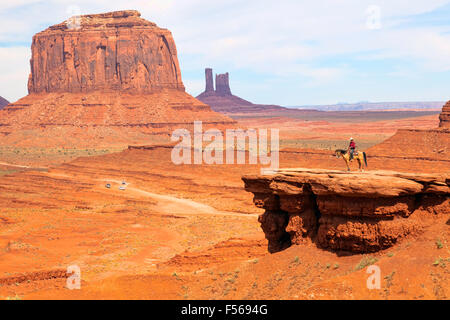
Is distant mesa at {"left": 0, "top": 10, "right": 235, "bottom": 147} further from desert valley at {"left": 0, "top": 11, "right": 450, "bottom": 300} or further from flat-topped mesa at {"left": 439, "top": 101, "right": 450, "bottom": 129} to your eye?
flat-topped mesa at {"left": 439, "top": 101, "right": 450, "bottom": 129}

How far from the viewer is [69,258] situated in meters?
26.6

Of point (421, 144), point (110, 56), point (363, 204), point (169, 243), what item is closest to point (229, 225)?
point (169, 243)

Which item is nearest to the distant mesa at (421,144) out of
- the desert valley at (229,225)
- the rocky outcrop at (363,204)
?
the desert valley at (229,225)

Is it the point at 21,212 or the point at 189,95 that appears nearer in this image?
the point at 21,212

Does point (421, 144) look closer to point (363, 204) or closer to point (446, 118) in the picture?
point (446, 118)

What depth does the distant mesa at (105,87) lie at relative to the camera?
11600 cm

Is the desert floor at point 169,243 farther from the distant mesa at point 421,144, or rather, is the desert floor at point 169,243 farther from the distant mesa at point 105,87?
the distant mesa at point 105,87

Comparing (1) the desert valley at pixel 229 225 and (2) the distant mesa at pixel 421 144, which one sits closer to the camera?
(1) the desert valley at pixel 229 225

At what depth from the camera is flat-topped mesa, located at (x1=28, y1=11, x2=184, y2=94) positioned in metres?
125

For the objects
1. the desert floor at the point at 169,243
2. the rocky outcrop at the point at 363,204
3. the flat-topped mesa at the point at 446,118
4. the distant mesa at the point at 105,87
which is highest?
the distant mesa at the point at 105,87

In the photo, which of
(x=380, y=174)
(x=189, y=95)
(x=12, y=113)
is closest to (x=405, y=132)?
(x=380, y=174)

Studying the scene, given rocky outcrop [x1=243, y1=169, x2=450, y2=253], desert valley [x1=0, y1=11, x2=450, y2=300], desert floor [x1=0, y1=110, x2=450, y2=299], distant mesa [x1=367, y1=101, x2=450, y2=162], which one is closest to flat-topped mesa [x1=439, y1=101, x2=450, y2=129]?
distant mesa [x1=367, y1=101, x2=450, y2=162]
